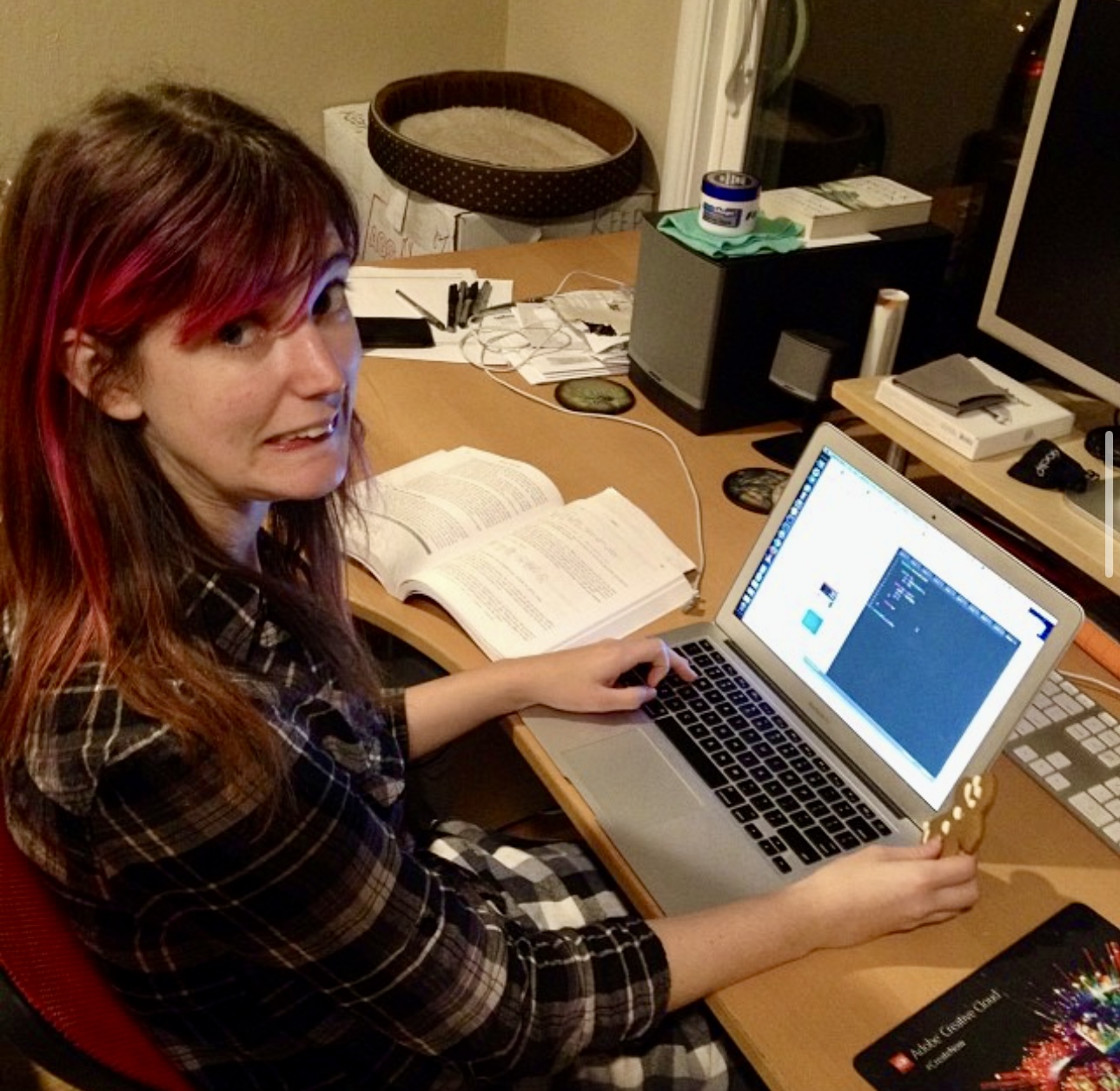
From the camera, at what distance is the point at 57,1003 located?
0.74m

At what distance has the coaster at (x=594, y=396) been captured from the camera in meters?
1.70

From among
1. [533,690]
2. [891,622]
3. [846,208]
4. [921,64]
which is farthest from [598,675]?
[921,64]

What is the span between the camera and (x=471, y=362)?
5.91 feet

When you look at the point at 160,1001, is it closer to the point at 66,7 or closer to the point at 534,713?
the point at 534,713

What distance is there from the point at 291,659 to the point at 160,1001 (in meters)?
0.26

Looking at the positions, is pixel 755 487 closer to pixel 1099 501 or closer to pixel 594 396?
pixel 594 396

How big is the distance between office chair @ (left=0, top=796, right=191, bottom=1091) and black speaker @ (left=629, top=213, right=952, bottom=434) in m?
1.10

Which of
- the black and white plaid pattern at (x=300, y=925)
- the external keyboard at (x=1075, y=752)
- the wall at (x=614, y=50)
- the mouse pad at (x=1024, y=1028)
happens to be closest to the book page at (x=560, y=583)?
the black and white plaid pattern at (x=300, y=925)

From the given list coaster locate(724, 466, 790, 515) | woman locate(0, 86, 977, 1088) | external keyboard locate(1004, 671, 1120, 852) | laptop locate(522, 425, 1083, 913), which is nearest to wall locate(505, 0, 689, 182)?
coaster locate(724, 466, 790, 515)

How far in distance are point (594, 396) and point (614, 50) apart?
1219mm

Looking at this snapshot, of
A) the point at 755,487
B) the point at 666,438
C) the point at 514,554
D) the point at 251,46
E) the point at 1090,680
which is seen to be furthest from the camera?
the point at 251,46

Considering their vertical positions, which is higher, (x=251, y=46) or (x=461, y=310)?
(x=251, y=46)

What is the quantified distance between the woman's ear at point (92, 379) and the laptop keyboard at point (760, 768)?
58 cm

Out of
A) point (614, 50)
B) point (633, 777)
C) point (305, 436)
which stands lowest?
point (633, 777)
